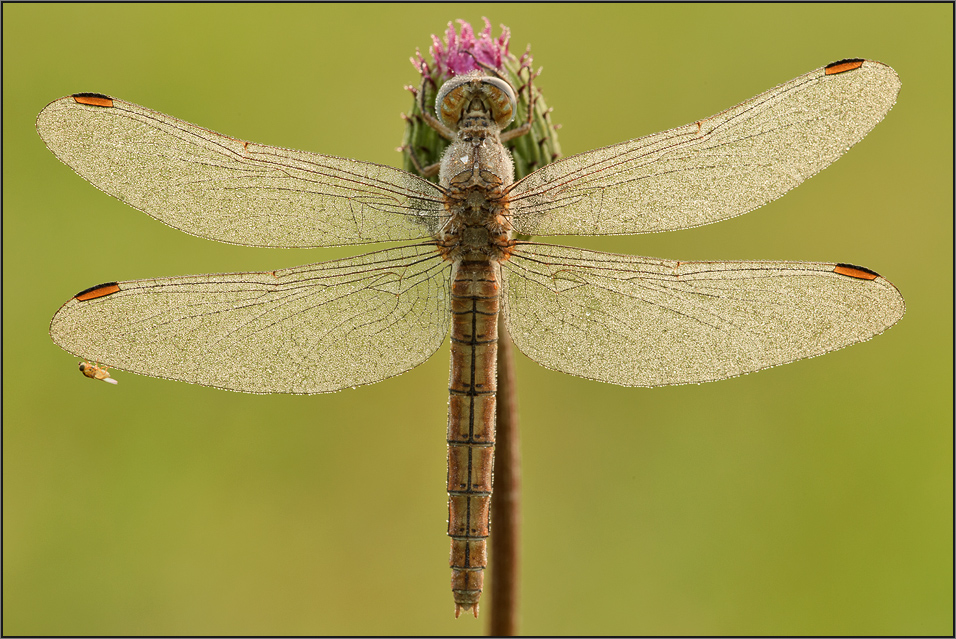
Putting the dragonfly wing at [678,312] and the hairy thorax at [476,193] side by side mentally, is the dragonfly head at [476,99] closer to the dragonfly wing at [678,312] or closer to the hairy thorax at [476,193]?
the hairy thorax at [476,193]

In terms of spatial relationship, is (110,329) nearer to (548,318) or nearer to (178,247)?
(548,318)

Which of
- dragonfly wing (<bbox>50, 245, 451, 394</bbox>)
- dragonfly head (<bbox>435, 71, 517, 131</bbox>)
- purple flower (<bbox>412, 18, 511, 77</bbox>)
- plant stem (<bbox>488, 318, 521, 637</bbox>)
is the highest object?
purple flower (<bbox>412, 18, 511, 77</bbox>)

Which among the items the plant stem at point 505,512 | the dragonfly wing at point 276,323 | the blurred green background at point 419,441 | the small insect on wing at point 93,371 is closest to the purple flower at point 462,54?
the dragonfly wing at point 276,323

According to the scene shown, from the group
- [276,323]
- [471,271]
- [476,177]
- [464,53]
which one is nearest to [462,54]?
[464,53]

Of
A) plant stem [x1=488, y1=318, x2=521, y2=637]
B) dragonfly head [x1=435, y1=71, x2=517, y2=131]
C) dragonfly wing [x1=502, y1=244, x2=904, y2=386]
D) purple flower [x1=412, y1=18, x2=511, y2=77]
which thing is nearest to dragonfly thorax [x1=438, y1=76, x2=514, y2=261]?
dragonfly head [x1=435, y1=71, x2=517, y2=131]

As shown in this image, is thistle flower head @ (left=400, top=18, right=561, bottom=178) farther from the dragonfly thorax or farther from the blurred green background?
the blurred green background

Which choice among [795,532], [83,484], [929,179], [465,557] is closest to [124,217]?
[83,484]

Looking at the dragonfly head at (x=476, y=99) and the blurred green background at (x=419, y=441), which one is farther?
the blurred green background at (x=419, y=441)
